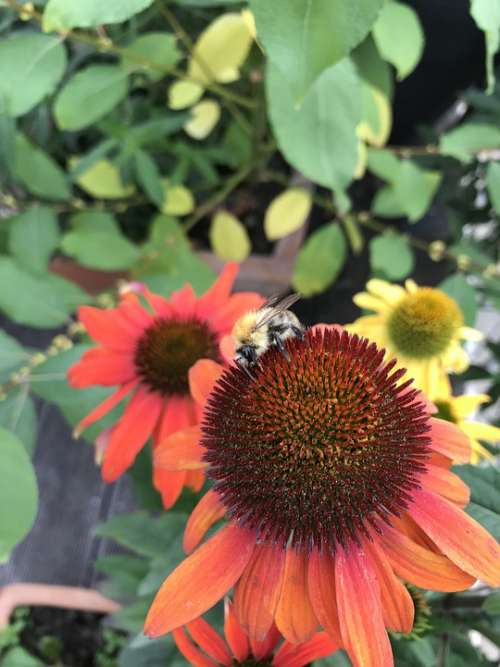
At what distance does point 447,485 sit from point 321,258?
0.52 metres

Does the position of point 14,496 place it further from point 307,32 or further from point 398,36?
point 398,36

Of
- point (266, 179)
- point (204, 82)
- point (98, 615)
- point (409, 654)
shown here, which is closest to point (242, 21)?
point (204, 82)

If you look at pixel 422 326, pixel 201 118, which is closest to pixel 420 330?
pixel 422 326

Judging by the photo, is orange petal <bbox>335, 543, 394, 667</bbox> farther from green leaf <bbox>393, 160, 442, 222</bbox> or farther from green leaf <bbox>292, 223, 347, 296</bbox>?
green leaf <bbox>292, 223, 347, 296</bbox>

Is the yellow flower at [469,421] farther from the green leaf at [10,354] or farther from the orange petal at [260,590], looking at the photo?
the green leaf at [10,354]

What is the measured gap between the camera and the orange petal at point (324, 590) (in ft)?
0.96

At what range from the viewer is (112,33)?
0.69 meters

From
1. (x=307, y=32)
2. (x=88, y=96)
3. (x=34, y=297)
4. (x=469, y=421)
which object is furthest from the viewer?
(x=34, y=297)

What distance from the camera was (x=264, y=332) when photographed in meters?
0.33

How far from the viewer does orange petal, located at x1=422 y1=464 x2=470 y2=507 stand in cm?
32

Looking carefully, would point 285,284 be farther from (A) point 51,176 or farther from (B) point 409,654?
(B) point 409,654

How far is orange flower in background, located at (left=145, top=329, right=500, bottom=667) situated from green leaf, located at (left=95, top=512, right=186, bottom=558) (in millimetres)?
174

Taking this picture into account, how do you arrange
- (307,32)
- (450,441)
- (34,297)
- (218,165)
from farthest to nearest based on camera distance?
(218,165)
(34,297)
(450,441)
(307,32)

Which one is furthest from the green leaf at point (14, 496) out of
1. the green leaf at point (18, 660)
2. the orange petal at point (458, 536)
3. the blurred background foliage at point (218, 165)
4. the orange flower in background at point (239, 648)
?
the green leaf at point (18, 660)
